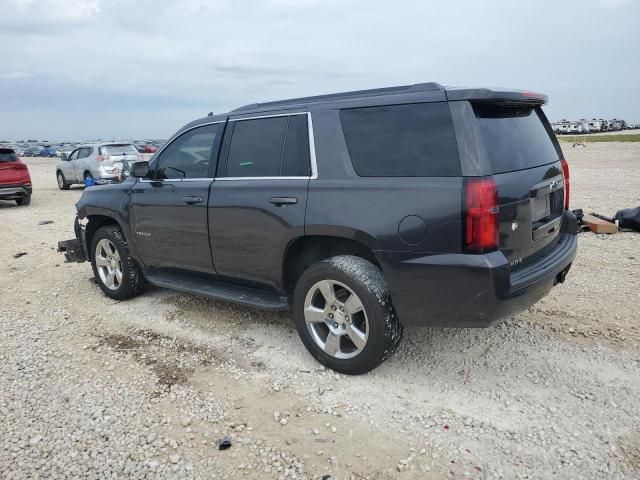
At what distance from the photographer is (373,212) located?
10.9ft

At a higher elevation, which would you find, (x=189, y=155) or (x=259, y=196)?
(x=189, y=155)

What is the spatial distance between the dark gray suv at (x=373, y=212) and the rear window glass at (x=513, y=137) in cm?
1

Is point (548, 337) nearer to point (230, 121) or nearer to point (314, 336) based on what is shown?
point (314, 336)

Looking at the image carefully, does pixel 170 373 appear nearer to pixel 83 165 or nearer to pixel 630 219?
pixel 630 219

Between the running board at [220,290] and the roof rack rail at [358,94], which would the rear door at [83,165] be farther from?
the roof rack rail at [358,94]

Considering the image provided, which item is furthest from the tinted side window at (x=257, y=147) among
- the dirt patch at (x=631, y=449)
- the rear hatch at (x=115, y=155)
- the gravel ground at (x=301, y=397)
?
the rear hatch at (x=115, y=155)

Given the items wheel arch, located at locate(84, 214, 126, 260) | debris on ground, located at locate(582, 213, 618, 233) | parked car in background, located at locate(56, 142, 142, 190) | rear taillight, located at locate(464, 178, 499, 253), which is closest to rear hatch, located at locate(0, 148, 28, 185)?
parked car in background, located at locate(56, 142, 142, 190)

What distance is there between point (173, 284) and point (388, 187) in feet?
8.02

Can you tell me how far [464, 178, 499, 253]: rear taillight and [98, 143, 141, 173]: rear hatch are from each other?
14.8 meters

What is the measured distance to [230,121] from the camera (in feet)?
14.4


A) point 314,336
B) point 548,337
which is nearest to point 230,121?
point 314,336

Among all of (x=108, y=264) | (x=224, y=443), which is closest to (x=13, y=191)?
(x=108, y=264)

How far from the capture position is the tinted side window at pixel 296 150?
12.4ft

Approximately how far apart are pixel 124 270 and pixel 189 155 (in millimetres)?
1478
